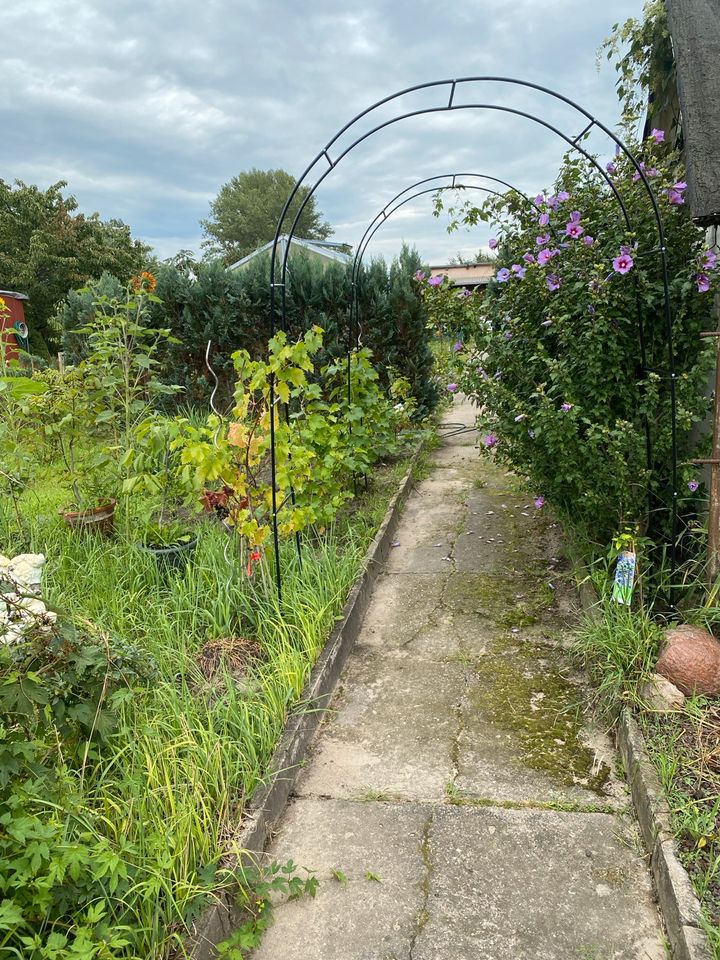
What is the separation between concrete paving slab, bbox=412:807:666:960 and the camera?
172 cm

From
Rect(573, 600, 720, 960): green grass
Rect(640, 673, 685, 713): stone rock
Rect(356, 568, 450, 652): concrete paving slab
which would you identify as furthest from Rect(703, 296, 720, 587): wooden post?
Rect(356, 568, 450, 652): concrete paving slab

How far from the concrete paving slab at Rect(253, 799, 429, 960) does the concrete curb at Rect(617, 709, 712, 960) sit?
70 cm

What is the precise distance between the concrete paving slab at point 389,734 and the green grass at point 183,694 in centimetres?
26

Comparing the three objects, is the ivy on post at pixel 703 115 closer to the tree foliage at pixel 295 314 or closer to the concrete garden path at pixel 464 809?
the concrete garden path at pixel 464 809

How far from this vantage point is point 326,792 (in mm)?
2359

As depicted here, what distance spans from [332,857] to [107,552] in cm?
220

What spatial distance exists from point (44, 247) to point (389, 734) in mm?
29879

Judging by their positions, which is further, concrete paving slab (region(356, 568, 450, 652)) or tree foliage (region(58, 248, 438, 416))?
tree foliage (region(58, 248, 438, 416))

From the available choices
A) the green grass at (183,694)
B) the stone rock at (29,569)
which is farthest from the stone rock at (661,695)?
the stone rock at (29,569)

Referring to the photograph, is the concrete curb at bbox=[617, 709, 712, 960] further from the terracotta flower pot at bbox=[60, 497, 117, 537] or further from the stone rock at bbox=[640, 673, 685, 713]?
the terracotta flower pot at bbox=[60, 497, 117, 537]

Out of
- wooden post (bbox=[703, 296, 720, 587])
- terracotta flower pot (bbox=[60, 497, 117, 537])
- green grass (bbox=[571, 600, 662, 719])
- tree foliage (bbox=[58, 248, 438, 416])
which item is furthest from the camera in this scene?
tree foliage (bbox=[58, 248, 438, 416])

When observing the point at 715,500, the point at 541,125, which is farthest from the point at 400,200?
the point at 715,500

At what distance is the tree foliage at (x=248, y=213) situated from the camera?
5106 cm

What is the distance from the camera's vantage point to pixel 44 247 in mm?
26781
